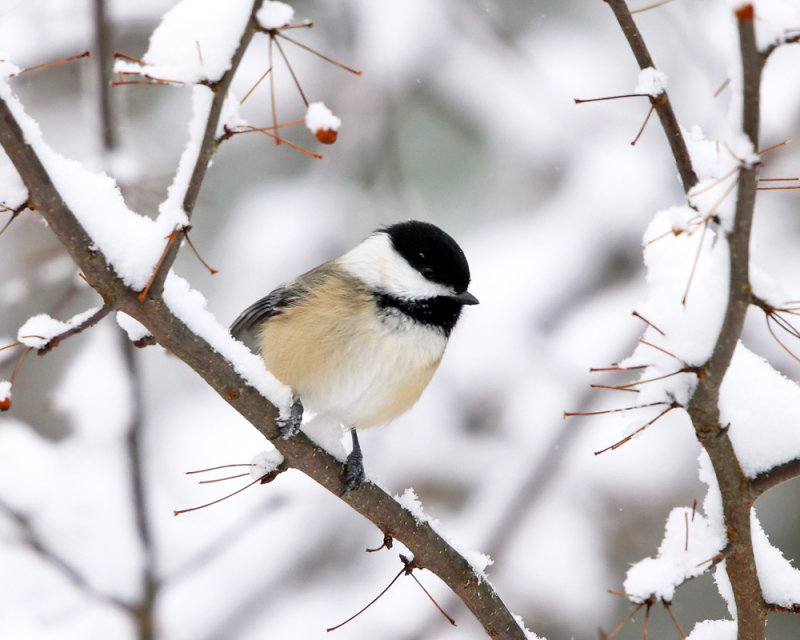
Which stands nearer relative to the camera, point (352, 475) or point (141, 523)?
point (352, 475)

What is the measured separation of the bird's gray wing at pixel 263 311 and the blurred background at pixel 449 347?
339 millimetres

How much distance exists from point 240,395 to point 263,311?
42.1 inches

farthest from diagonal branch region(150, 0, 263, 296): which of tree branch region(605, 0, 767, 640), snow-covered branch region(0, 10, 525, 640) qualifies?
tree branch region(605, 0, 767, 640)

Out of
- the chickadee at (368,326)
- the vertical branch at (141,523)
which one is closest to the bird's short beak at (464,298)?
the chickadee at (368,326)

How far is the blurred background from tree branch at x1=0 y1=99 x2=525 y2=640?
76 cm

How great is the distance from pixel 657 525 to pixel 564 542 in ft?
1.48

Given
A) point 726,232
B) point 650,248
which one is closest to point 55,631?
point 650,248

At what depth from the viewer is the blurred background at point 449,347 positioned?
2855mm

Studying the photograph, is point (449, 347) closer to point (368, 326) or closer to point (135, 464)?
point (368, 326)

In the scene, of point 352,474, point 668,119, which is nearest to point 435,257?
point 352,474

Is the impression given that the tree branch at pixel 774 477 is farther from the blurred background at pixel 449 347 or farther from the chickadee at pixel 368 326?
the blurred background at pixel 449 347

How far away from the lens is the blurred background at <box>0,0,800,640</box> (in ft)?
9.37

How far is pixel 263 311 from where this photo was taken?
103 inches

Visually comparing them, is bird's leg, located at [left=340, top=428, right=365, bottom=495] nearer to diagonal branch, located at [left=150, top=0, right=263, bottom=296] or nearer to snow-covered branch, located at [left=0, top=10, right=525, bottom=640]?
snow-covered branch, located at [left=0, top=10, right=525, bottom=640]
